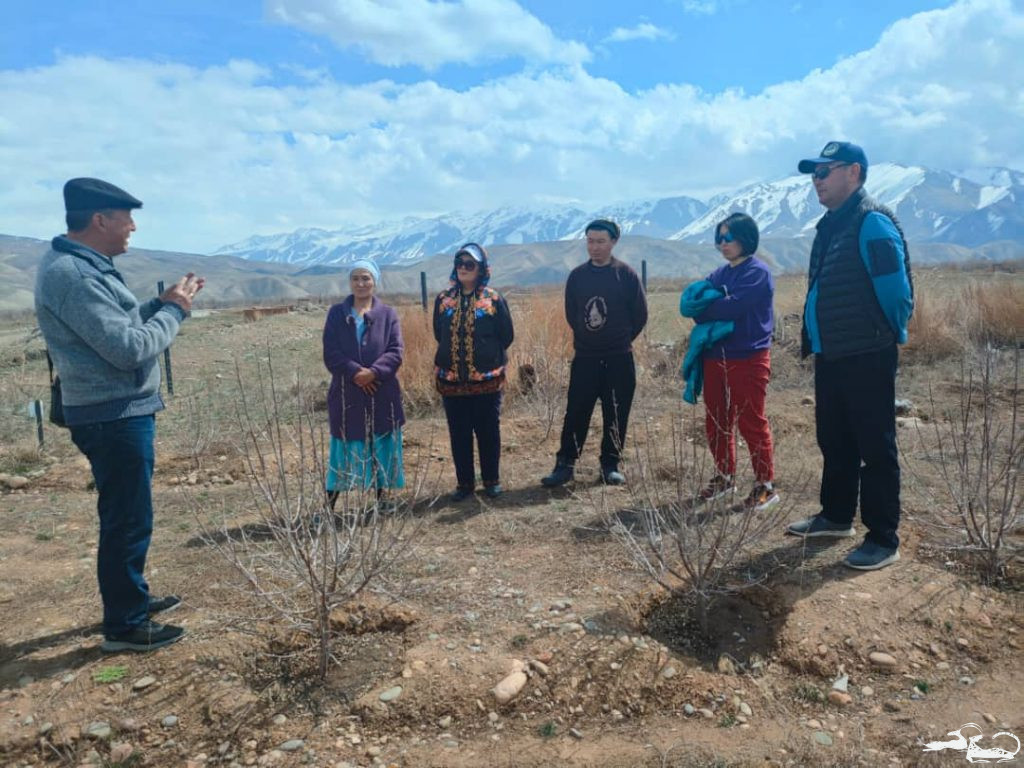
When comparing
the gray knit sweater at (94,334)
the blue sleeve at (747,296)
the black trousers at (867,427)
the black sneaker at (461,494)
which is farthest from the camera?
the black sneaker at (461,494)

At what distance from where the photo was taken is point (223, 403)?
757 centimetres

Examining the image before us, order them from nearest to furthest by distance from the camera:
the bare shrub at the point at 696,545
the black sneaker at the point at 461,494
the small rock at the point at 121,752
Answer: the small rock at the point at 121,752, the bare shrub at the point at 696,545, the black sneaker at the point at 461,494

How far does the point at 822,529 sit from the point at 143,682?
2.98m

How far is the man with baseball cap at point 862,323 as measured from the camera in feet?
9.46

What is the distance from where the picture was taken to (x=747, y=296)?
351 cm

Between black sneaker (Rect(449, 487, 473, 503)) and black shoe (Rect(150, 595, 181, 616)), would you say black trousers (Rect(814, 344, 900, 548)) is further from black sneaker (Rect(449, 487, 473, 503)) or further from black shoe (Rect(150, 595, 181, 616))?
black shoe (Rect(150, 595, 181, 616))

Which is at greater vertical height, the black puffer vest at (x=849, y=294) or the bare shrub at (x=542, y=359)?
the black puffer vest at (x=849, y=294)

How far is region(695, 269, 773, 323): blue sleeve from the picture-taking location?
3512 millimetres

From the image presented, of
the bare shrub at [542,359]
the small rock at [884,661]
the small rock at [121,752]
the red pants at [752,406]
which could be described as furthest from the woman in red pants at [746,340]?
the small rock at [121,752]

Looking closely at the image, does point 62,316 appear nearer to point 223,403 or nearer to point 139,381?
point 139,381

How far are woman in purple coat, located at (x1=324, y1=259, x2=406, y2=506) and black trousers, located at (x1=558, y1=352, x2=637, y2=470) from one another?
1.10 metres

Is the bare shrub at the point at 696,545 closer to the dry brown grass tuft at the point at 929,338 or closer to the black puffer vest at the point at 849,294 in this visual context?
the black puffer vest at the point at 849,294

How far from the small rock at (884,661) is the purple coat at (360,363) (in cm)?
244

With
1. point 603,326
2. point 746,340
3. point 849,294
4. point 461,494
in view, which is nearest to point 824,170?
point 849,294
